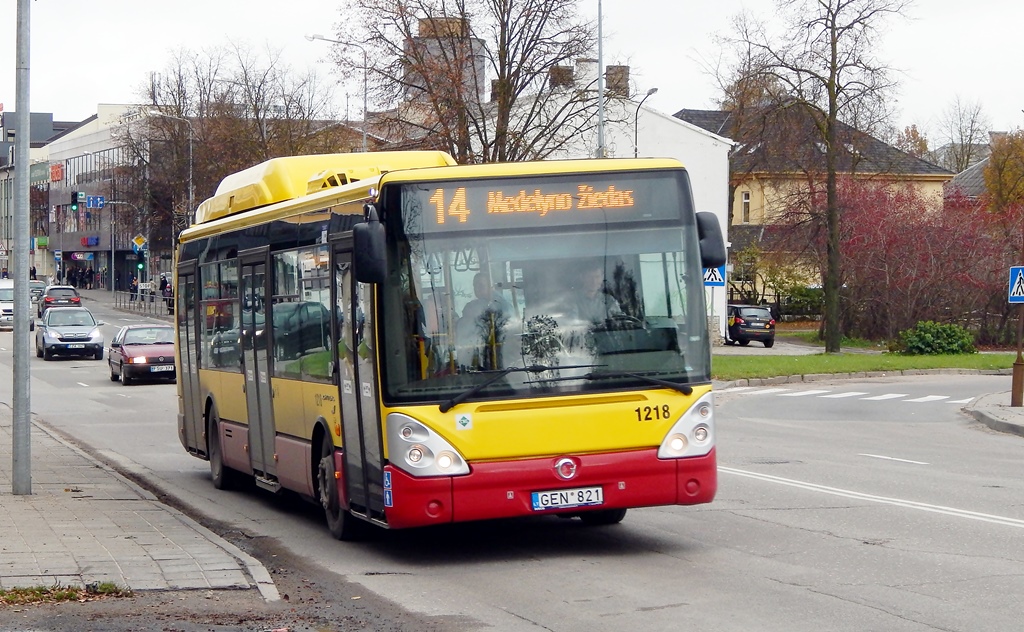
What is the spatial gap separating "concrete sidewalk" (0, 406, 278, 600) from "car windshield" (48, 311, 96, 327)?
108ft

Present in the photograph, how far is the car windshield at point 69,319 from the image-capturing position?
45.8 m

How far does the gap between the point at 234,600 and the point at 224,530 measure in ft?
12.2

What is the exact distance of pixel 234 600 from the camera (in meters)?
8.04

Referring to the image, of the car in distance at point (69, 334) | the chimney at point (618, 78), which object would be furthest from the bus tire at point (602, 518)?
the car in distance at point (69, 334)

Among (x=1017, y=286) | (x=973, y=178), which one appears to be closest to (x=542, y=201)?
(x=1017, y=286)

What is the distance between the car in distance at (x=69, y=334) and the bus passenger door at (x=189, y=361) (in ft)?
101

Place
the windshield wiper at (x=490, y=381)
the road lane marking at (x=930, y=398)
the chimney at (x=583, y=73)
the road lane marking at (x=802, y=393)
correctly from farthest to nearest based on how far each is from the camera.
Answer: the chimney at (x=583, y=73) < the road lane marking at (x=802, y=393) < the road lane marking at (x=930, y=398) < the windshield wiper at (x=490, y=381)

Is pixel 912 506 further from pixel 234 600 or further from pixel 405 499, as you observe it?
pixel 234 600

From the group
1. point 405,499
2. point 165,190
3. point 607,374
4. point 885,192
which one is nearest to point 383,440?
point 405,499

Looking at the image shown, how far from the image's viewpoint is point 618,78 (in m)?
44.4

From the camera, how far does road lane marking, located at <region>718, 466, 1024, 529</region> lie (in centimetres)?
1112

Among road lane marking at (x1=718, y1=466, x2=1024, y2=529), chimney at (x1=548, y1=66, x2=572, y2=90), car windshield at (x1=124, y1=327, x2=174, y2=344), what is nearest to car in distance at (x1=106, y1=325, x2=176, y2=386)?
car windshield at (x1=124, y1=327, x2=174, y2=344)

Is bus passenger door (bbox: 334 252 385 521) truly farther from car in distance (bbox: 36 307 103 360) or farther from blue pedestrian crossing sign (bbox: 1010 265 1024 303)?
car in distance (bbox: 36 307 103 360)

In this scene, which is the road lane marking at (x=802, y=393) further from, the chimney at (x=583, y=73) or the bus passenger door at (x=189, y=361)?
the bus passenger door at (x=189, y=361)
